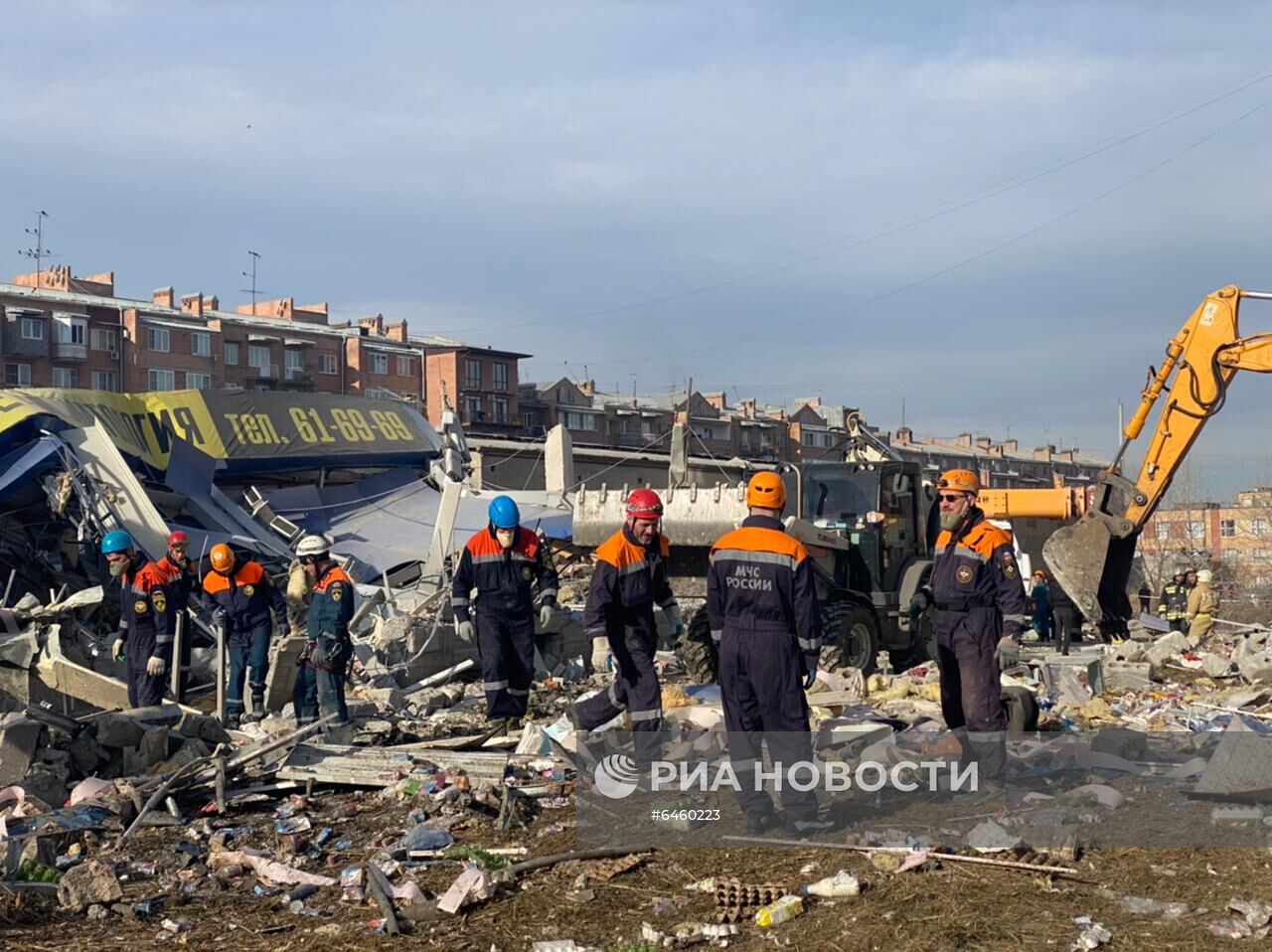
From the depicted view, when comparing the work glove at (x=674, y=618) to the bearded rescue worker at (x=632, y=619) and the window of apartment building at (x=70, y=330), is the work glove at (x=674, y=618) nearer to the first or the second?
the bearded rescue worker at (x=632, y=619)

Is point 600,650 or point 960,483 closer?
point 960,483

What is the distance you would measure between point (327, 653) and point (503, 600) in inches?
51.8

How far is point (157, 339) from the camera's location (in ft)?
224

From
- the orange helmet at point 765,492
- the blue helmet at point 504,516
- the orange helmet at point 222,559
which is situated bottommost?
the orange helmet at point 222,559

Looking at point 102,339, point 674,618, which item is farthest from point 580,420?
point 674,618

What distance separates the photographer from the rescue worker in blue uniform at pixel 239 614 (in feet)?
35.0

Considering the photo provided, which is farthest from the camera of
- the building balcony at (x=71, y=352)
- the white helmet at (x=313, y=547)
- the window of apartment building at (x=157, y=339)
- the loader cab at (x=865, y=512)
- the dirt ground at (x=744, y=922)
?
the window of apartment building at (x=157, y=339)

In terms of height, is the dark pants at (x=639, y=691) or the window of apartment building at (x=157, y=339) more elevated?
the window of apartment building at (x=157, y=339)

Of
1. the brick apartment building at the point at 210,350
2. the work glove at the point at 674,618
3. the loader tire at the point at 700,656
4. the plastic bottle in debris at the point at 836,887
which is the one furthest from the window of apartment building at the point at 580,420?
the plastic bottle in debris at the point at 836,887

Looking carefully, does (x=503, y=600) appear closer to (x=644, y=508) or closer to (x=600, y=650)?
(x=600, y=650)

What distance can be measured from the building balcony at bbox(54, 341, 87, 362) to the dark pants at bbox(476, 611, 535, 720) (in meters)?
61.6

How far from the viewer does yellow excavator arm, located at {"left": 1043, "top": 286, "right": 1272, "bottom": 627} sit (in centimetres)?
1473

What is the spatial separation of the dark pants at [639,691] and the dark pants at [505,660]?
1.72m

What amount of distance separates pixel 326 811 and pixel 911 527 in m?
8.31
